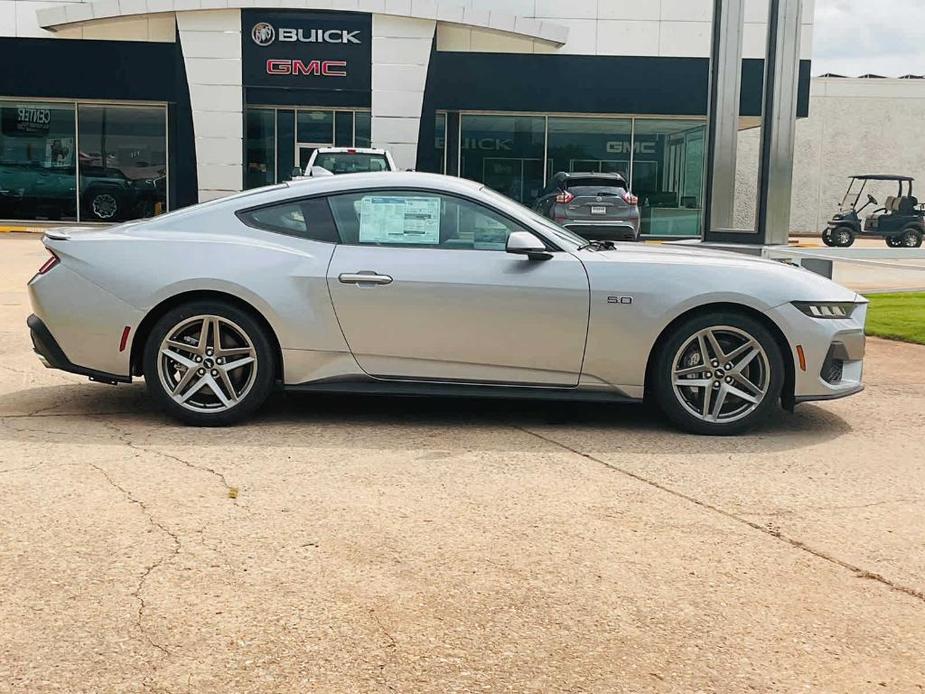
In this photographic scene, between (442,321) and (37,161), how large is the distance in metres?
25.5

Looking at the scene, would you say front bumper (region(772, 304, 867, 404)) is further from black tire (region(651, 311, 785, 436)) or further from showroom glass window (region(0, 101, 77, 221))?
showroom glass window (region(0, 101, 77, 221))

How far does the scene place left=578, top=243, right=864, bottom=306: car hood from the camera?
6000 millimetres


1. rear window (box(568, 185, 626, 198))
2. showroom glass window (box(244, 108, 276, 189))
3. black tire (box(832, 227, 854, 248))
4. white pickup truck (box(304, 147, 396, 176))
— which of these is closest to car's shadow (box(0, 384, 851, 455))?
white pickup truck (box(304, 147, 396, 176))

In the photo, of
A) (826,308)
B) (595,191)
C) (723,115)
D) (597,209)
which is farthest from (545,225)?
(595,191)

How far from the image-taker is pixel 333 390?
20.0 feet

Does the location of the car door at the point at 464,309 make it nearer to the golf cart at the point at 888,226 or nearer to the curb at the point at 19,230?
the curb at the point at 19,230

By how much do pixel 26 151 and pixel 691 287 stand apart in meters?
26.1

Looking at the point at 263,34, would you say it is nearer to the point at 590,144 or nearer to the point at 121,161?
the point at 121,161

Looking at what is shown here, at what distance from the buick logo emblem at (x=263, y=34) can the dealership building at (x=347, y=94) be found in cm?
5

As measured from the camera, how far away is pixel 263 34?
2625 cm

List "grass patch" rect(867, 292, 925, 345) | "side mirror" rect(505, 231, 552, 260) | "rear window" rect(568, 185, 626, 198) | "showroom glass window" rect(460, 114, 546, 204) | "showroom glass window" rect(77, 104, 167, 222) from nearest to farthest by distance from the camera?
"side mirror" rect(505, 231, 552, 260) < "grass patch" rect(867, 292, 925, 345) < "rear window" rect(568, 185, 626, 198) < "showroom glass window" rect(77, 104, 167, 222) < "showroom glass window" rect(460, 114, 546, 204)

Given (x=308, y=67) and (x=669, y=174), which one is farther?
(x=669, y=174)

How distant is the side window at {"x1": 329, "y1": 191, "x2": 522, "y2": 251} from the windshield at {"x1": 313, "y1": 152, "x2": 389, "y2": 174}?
12332mm

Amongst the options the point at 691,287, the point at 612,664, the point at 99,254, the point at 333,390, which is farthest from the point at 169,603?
the point at 691,287
